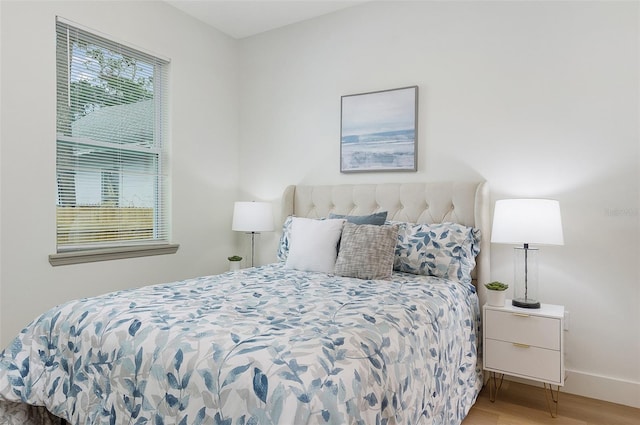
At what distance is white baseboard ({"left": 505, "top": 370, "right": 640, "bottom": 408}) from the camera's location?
90.9 inches

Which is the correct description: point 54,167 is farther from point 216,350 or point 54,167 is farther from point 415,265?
point 415,265

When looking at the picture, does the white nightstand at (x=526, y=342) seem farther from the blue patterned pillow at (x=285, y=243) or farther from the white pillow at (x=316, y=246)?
the blue patterned pillow at (x=285, y=243)

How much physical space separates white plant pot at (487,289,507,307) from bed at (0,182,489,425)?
12 cm

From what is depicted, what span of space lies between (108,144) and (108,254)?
0.79 metres

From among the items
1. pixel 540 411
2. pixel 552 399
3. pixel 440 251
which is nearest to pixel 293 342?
pixel 440 251

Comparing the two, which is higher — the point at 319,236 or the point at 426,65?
the point at 426,65

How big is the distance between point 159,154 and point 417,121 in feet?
6.90

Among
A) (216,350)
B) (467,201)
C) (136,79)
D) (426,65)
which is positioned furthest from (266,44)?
(216,350)

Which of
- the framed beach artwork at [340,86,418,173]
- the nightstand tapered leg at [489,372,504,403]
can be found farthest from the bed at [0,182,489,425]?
the framed beach artwork at [340,86,418,173]

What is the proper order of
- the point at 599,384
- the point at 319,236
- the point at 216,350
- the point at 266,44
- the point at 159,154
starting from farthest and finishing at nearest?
the point at 266,44 → the point at 159,154 → the point at 319,236 → the point at 599,384 → the point at 216,350

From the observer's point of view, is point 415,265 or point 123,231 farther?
point 123,231

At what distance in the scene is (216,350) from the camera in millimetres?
1218

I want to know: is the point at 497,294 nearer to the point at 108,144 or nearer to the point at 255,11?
the point at 108,144

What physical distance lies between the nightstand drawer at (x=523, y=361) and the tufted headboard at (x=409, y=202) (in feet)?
1.37
